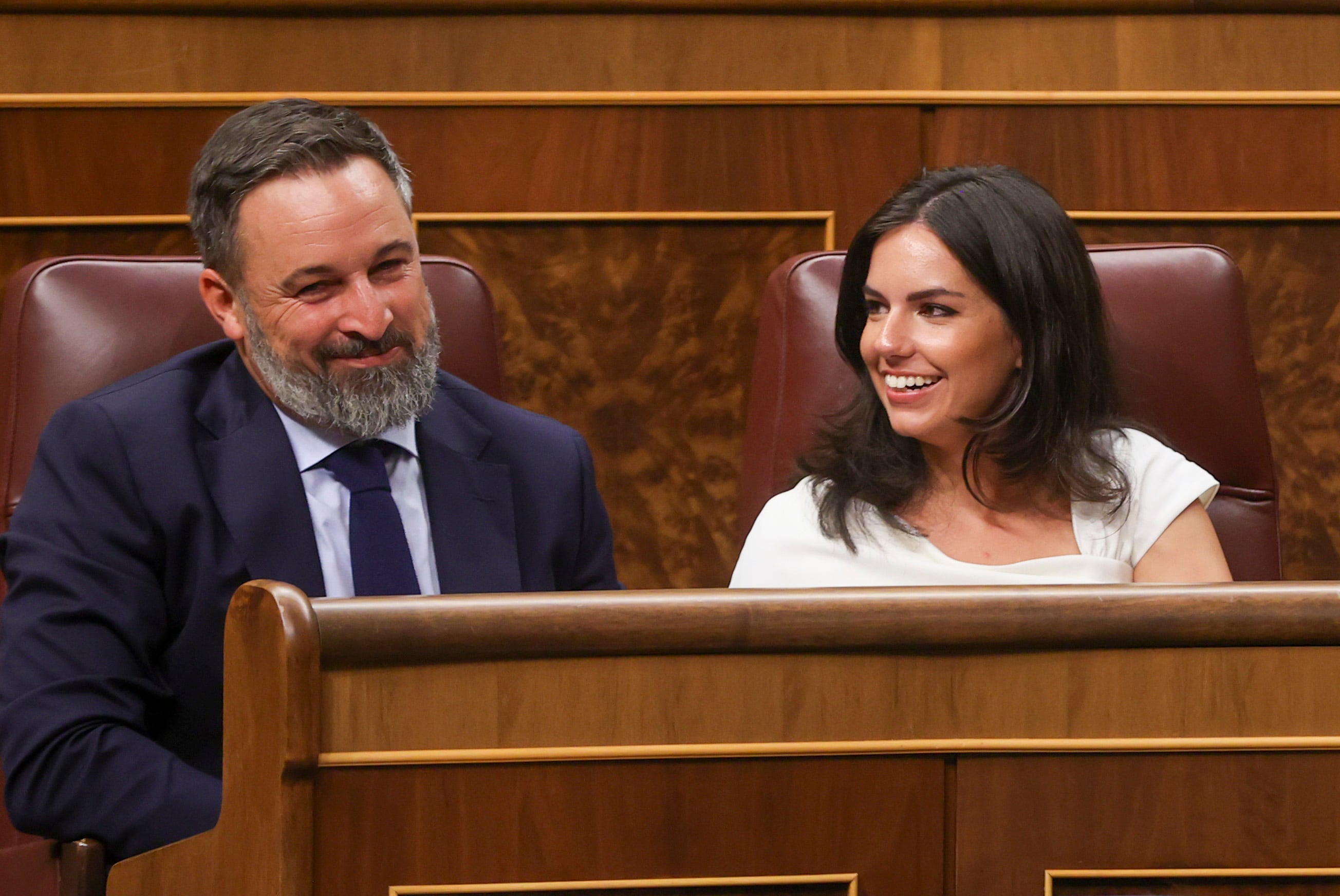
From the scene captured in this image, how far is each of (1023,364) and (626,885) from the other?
70cm

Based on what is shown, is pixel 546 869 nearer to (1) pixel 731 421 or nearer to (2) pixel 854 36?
(1) pixel 731 421

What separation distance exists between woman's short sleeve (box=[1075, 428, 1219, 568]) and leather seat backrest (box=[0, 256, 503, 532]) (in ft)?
2.45

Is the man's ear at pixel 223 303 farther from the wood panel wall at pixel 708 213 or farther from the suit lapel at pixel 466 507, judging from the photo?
the wood panel wall at pixel 708 213

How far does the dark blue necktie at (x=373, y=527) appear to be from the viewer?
104 centimetres

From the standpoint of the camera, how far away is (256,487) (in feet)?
3.41

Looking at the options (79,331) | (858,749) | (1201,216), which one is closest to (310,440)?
(79,331)

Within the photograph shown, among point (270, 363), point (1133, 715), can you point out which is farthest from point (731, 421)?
point (1133, 715)

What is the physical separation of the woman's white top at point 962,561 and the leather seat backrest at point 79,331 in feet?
1.66

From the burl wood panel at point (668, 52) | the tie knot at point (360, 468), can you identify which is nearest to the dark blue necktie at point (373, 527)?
the tie knot at point (360, 468)

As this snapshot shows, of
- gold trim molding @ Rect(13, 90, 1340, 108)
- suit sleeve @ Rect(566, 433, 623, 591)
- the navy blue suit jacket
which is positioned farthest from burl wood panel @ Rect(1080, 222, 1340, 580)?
the navy blue suit jacket

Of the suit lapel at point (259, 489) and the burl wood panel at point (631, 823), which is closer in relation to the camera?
the burl wood panel at point (631, 823)

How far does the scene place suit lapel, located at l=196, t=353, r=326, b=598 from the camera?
103cm

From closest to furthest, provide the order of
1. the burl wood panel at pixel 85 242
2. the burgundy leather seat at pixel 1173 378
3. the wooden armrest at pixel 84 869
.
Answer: the wooden armrest at pixel 84 869
the burgundy leather seat at pixel 1173 378
the burl wood panel at pixel 85 242

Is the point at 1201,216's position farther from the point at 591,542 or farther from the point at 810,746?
the point at 810,746
